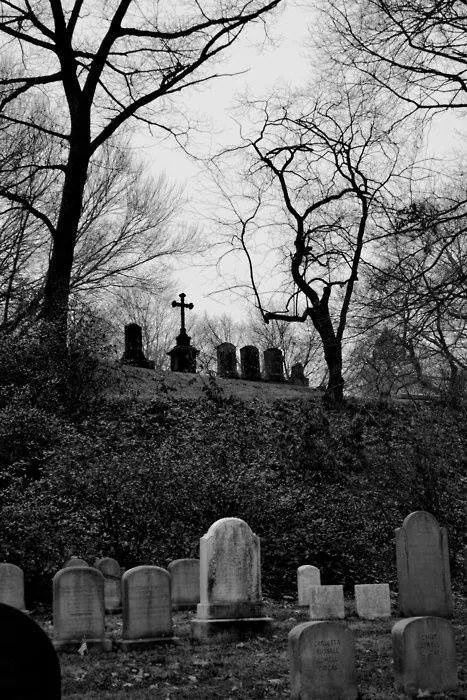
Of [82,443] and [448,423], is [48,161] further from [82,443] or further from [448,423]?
[448,423]

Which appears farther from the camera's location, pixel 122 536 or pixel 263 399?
pixel 263 399

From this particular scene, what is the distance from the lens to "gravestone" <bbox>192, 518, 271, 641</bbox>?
371 inches

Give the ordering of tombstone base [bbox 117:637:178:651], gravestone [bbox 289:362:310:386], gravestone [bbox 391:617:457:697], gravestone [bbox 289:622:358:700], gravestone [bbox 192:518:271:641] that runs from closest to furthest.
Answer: gravestone [bbox 289:622:358:700] < gravestone [bbox 391:617:457:697] < tombstone base [bbox 117:637:178:651] < gravestone [bbox 192:518:271:641] < gravestone [bbox 289:362:310:386]

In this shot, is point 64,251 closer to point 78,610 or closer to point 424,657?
point 78,610

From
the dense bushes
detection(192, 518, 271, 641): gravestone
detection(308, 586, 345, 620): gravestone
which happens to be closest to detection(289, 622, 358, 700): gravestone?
detection(192, 518, 271, 641): gravestone

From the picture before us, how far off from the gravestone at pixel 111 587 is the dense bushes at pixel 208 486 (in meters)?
0.57

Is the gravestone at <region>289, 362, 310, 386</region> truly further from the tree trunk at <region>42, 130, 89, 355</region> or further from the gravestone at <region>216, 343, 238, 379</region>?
the tree trunk at <region>42, 130, 89, 355</region>

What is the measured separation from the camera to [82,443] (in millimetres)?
15484

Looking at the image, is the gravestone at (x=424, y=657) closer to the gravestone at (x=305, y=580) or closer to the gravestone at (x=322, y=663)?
the gravestone at (x=322, y=663)

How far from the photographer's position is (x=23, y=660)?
4285mm

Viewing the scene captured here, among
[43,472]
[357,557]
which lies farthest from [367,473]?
[43,472]

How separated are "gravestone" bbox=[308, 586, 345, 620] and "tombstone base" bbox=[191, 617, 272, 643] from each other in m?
1.03

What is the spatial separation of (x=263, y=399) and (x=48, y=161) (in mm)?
9389

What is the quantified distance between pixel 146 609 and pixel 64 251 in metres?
12.7
